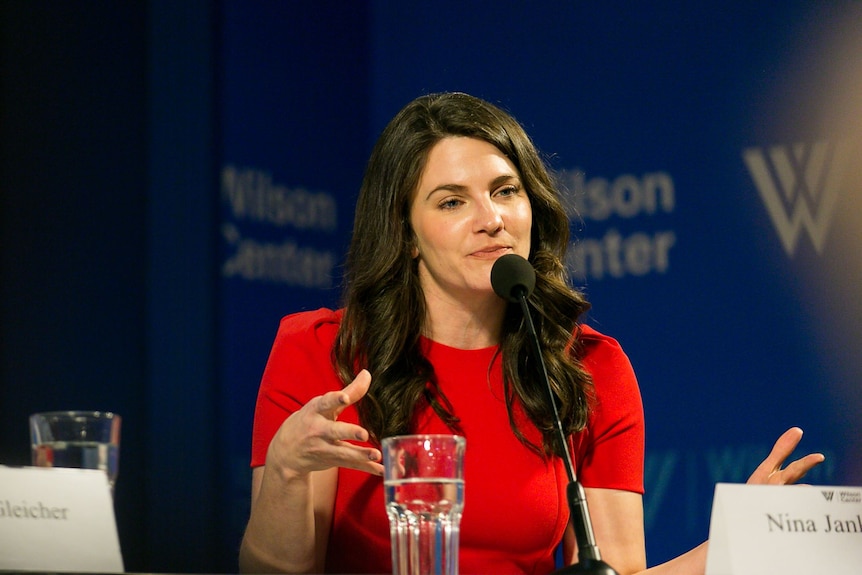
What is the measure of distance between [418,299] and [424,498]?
76 cm

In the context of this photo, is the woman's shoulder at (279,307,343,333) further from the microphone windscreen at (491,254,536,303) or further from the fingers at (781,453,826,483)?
the fingers at (781,453,826,483)

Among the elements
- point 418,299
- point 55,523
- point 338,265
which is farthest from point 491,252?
point 338,265

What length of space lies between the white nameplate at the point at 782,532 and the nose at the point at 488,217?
657 millimetres

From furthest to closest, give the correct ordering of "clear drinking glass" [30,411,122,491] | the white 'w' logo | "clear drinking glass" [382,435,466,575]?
the white 'w' logo
"clear drinking glass" [30,411,122,491]
"clear drinking glass" [382,435,466,575]

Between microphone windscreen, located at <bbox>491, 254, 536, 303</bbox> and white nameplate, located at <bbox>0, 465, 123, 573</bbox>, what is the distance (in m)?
0.50

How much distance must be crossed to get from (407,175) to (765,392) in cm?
123

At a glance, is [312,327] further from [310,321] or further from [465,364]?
[465,364]

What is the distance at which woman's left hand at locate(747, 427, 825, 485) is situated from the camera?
113 centimetres

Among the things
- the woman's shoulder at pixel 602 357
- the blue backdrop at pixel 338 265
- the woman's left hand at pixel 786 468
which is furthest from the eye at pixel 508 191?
the blue backdrop at pixel 338 265

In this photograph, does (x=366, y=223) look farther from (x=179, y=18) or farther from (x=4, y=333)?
(x=179, y=18)

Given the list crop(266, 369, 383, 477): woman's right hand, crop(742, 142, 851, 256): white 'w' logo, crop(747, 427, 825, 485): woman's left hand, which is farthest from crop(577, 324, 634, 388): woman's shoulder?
crop(742, 142, 851, 256): white 'w' logo

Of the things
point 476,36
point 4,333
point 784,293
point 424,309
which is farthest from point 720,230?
point 4,333

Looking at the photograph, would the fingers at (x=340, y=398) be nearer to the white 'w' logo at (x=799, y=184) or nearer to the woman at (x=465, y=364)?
the woman at (x=465, y=364)

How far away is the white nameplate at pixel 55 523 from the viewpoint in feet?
2.75
